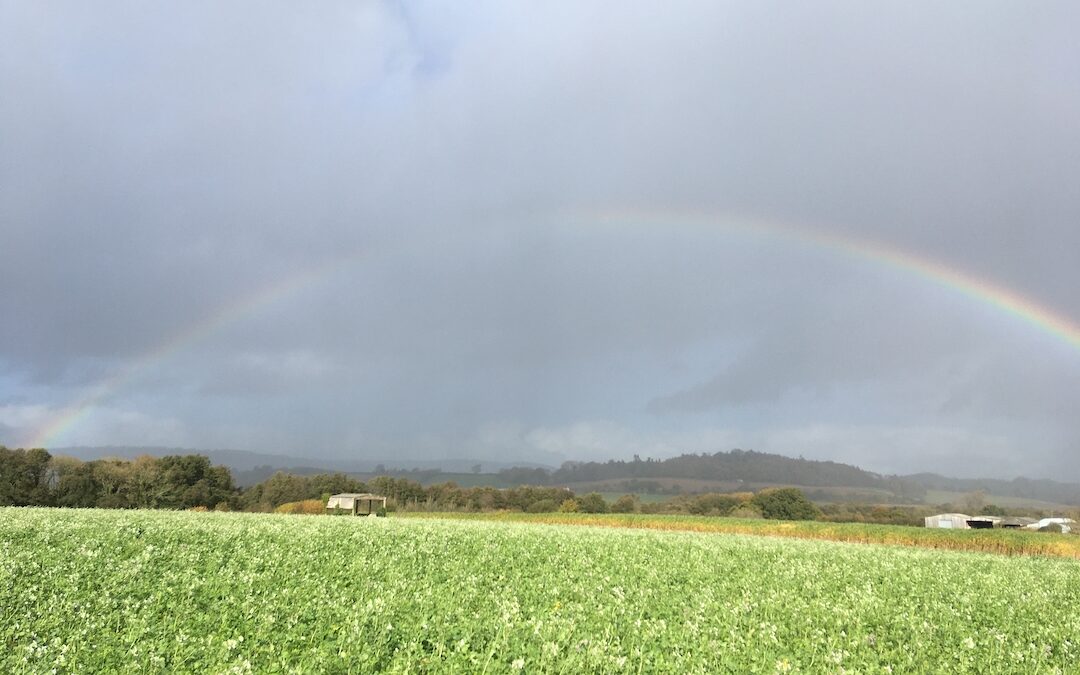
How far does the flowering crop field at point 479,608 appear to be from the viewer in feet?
32.7

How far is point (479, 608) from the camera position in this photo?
1232 centimetres

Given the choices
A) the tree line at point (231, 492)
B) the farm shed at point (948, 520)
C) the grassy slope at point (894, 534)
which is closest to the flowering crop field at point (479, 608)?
the grassy slope at point (894, 534)

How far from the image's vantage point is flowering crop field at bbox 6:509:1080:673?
9.96 metres

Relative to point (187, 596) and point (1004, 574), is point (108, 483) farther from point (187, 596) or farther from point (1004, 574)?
point (1004, 574)

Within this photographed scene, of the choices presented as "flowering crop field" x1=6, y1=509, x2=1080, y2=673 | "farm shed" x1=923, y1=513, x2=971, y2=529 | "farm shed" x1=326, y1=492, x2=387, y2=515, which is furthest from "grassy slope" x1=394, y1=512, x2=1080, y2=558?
"farm shed" x1=923, y1=513, x2=971, y2=529

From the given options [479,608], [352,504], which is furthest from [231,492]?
[479,608]

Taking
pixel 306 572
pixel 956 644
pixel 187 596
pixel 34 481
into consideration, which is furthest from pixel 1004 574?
pixel 34 481

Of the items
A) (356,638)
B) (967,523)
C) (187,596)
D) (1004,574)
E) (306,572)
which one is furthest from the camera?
(967,523)

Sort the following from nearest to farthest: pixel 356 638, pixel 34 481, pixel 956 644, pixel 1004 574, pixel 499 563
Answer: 1. pixel 356 638
2. pixel 956 644
3. pixel 499 563
4. pixel 1004 574
5. pixel 34 481

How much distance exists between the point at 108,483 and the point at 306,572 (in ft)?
186

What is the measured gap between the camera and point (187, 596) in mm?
12312

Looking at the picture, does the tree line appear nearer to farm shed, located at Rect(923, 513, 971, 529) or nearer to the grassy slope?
farm shed, located at Rect(923, 513, 971, 529)

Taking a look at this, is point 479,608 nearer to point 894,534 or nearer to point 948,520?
point 894,534

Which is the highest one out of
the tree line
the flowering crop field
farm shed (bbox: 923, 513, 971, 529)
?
the flowering crop field
